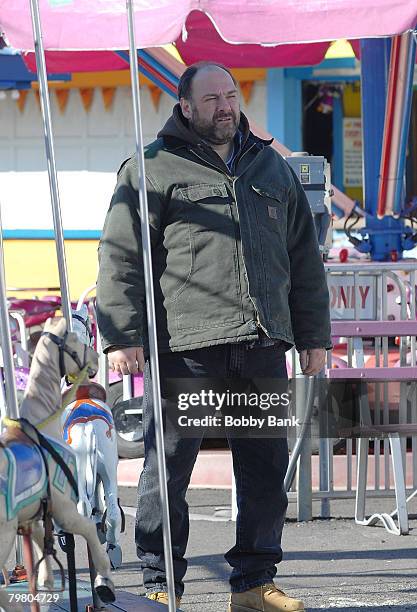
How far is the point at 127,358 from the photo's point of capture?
4426 mm

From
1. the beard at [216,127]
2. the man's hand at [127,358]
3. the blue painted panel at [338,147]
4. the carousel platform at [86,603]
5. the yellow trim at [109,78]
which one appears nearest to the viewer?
the carousel platform at [86,603]

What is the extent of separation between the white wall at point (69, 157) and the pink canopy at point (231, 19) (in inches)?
226

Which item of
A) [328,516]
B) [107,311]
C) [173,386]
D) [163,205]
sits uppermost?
[163,205]

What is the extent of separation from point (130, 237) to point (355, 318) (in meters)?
2.47

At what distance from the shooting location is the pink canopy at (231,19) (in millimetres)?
7043

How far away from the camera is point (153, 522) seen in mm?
4582

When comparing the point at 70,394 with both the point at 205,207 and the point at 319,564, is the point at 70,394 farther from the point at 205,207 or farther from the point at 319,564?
the point at 319,564

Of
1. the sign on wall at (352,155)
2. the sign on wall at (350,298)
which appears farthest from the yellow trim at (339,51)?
the sign on wall at (350,298)

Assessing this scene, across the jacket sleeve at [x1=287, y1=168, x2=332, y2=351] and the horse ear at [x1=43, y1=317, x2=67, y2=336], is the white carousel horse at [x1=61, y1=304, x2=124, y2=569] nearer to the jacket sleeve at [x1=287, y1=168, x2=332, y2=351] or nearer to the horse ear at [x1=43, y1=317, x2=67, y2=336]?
the jacket sleeve at [x1=287, y1=168, x2=332, y2=351]

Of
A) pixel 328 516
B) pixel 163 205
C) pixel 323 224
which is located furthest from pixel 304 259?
pixel 328 516

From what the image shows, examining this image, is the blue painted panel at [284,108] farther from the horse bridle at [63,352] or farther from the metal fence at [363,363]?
the horse bridle at [63,352]

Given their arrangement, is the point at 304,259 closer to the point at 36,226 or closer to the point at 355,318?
the point at 355,318

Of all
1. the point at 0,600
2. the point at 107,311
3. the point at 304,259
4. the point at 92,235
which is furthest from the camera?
the point at 92,235

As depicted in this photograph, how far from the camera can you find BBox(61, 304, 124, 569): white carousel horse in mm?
4977
